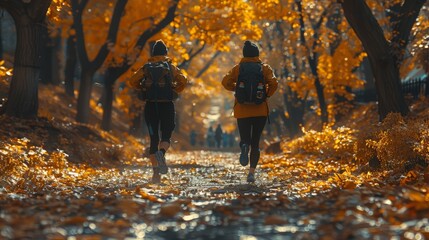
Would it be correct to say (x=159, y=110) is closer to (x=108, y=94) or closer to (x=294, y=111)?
(x=108, y=94)

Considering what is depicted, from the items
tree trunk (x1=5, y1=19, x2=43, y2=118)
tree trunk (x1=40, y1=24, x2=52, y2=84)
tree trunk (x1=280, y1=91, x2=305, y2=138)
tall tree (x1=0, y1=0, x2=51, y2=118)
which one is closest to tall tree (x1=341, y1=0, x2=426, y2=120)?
tall tree (x1=0, y1=0, x2=51, y2=118)

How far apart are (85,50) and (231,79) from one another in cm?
1128

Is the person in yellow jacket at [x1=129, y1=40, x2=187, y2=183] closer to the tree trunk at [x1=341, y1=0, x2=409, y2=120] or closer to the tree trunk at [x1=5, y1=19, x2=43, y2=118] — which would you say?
the tree trunk at [x1=341, y1=0, x2=409, y2=120]

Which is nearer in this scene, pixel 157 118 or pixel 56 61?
pixel 157 118

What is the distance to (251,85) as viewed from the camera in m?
8.77

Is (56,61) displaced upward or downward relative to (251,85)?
upward

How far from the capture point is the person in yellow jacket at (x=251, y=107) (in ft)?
29.3

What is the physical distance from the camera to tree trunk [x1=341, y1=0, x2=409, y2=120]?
38.3 feet

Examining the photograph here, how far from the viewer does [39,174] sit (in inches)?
361

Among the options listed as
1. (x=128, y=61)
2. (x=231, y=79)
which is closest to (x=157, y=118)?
(x=231, y=79)

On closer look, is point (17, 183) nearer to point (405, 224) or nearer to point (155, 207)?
point (155, 207)

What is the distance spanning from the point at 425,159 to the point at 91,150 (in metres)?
Result: 8.52

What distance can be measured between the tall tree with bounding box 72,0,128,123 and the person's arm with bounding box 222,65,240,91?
9.69m

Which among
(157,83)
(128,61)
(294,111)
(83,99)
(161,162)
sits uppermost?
(128,61)
